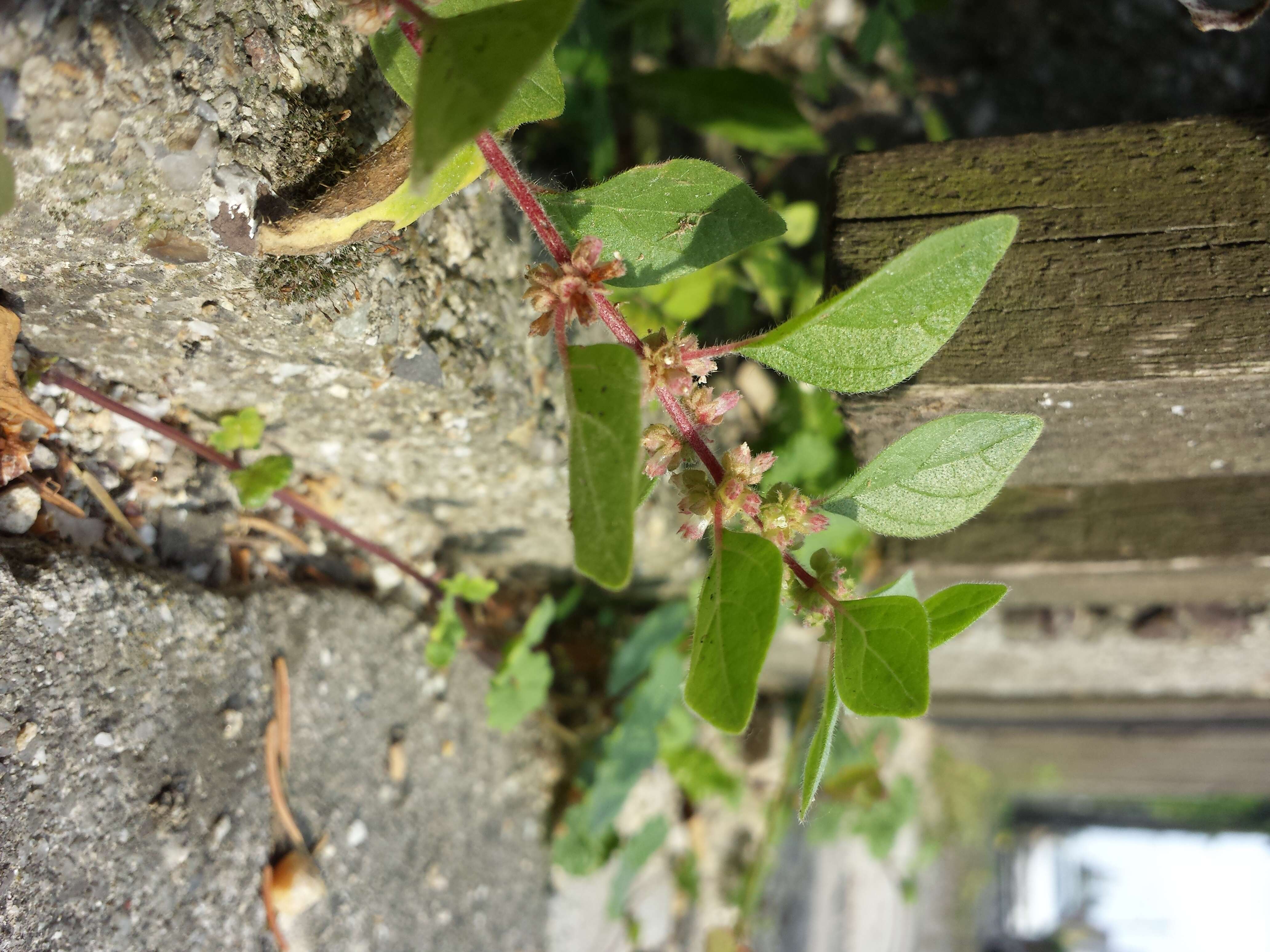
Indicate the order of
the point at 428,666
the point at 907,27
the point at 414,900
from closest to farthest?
the point at 414,900 < the point at 428,666 < the point at 907,27

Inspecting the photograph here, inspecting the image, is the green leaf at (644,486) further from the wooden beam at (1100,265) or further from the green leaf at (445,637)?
the green leaf at (445,637)

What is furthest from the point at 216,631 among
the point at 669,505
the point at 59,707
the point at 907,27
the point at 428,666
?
the point at 907,27

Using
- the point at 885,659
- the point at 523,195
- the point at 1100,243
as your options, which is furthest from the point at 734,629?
the point at 1100,243

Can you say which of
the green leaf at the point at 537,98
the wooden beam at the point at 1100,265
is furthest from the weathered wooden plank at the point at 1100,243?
the green leaf at the point at 537,98

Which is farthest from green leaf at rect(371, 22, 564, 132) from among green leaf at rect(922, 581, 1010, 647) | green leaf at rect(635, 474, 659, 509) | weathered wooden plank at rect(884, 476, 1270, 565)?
weathered wooden plank at rect(884, 476, 1270, 565)

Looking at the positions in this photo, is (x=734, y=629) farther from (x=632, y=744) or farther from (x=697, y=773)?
(x=697, y=773)

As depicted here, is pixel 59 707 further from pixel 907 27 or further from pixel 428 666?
pixel 907 27

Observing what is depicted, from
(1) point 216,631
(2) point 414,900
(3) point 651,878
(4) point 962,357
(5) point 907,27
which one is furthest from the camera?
(3) point 651,878

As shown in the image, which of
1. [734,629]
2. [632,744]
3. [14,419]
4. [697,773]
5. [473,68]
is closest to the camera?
[473,68]
